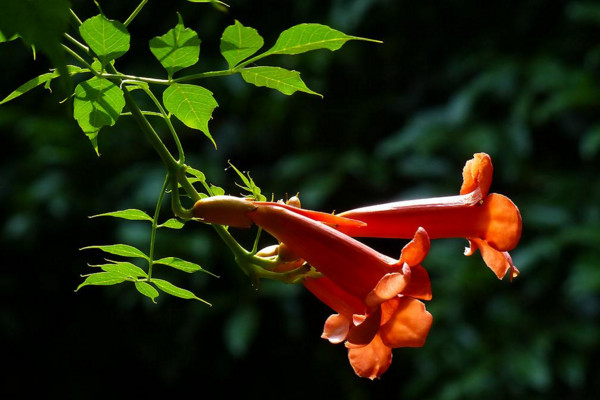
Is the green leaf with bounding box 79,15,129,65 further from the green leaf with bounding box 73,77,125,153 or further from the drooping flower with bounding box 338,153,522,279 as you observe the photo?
the drooping flower with bounding box 338,153,522,279

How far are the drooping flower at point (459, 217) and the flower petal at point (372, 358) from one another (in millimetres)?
71

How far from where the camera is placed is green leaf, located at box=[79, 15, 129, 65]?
0.40 metres

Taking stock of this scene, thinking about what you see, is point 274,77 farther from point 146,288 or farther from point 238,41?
point 146,288

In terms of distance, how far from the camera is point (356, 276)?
0.45 meters

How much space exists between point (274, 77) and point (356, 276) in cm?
12

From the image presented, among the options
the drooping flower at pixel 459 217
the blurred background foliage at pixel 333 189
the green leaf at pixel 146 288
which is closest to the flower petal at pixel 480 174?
the drooping flower at pixel 459 217

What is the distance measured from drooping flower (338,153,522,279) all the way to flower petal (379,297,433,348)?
69 mm

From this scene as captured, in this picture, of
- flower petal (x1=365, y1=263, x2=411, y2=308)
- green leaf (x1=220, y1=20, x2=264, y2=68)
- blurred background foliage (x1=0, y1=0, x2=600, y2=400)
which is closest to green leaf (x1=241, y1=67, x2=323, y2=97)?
green leaf (x1=220, y1=20, x2=264, y2=68)

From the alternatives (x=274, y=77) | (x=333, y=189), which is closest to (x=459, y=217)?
(x=274, y=77)

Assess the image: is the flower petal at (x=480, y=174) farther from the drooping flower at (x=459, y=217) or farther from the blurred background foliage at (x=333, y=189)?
the blurred background foliage at (x=333, y=189)

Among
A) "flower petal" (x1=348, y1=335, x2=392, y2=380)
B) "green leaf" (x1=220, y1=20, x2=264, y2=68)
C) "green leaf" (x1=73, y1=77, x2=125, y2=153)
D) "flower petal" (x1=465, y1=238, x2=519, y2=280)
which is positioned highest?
"green leaf" (x1=220, y1=20, x2=264, y2=68)

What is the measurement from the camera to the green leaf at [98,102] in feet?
1.37

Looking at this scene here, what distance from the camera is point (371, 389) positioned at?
6.31 ft

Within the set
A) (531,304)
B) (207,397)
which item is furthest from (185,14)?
(531,304)
